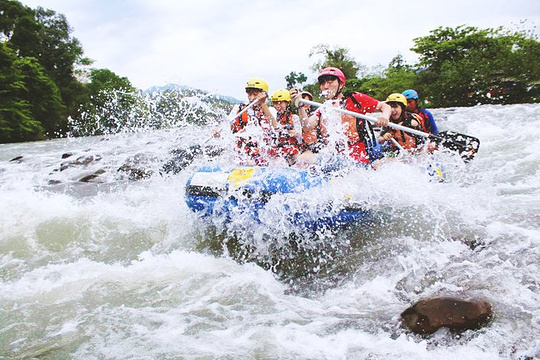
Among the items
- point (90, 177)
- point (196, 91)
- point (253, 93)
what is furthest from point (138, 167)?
point (253, 93)

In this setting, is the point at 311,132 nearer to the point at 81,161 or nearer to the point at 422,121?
the point at 422,121

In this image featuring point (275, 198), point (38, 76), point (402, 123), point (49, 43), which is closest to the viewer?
point (275, 198)

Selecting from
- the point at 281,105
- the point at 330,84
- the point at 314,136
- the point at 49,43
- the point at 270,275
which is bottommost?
the point at 270,275

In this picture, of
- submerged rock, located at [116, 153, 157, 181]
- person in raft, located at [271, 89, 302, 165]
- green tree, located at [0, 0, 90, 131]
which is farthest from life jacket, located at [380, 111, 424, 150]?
green tree, located at [0, 0, 90, 131]

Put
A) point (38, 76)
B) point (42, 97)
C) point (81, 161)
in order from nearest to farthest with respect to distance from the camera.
Answer: point (81, 161), point (38, 76), point (42, 97)

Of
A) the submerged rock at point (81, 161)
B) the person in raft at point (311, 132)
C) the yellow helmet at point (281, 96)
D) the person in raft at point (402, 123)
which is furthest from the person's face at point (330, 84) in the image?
the submerged rock at point (81, 161)

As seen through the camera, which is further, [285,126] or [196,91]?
[196,91]

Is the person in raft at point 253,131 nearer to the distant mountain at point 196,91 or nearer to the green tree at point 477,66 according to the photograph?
the distant mountain at point 196,91

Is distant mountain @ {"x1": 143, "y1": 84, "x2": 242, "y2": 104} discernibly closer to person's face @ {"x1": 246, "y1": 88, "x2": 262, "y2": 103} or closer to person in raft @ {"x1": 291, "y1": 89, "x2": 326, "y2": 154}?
person's face @ {"x1": 246, "y1": 88, "x2": 262, "y2": 103}

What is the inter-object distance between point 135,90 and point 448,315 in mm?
35237

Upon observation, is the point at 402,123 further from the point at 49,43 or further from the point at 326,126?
the point at 49,43

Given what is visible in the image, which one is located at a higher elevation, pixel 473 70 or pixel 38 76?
pixel 38 76

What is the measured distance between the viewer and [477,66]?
2692 centimetres

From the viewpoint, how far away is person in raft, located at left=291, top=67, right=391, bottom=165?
5.43 m
